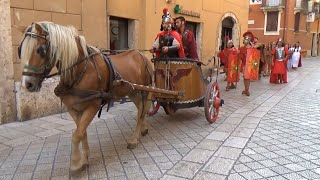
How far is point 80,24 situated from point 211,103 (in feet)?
11.8

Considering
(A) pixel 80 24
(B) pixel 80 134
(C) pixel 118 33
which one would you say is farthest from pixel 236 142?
(C) pixel 118 33

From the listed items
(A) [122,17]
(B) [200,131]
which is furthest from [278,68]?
(B) [200,131]

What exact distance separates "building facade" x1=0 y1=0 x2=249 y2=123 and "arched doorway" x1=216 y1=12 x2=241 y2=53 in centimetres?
200

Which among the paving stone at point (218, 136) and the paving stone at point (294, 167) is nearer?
the paving stone at point (294, 167)

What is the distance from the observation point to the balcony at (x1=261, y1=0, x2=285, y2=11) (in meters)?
31.0

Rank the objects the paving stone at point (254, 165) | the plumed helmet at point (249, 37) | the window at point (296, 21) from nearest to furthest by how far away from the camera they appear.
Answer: the paving stone at point (254, 165) → the plumed helmet at point (249, 37) → the window at point (296, 21)

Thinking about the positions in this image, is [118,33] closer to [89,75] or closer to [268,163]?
[89,75]

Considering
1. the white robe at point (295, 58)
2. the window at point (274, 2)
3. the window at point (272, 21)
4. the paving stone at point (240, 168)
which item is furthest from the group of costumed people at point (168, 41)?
the window at point (272, 21)

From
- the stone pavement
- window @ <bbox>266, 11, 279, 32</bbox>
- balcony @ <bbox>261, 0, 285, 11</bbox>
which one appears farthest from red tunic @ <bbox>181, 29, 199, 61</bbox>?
window @ <bbox>266, 11, 279, 32</bbox>

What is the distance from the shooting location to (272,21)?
32.1m

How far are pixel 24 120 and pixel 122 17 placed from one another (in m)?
3.89

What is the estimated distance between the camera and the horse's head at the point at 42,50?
9.95 ft

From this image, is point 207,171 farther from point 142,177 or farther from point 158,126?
point 158,126

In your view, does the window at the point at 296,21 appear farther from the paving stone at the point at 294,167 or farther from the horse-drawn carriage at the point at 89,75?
the paving stone at the point at 294,167
